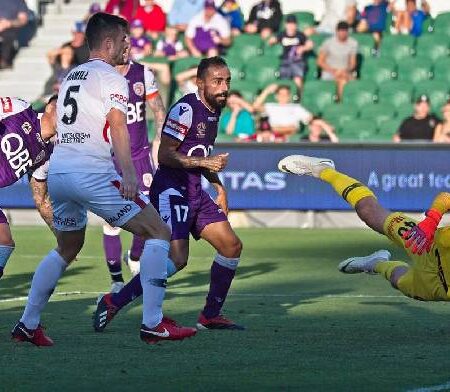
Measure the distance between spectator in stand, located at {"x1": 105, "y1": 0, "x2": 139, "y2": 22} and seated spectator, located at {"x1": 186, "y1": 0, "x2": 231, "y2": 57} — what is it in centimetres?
134

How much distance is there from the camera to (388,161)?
67.9ft

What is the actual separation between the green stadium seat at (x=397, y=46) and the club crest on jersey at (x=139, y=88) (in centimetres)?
1209

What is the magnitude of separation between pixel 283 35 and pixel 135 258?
11.6m

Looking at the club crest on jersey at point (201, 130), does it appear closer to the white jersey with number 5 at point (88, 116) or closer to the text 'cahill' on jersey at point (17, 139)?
the text 'cahill' on jersey at point (17, 139)

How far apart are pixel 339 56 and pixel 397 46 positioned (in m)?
1.18

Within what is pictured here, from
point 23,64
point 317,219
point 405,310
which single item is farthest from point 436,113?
point 405,310

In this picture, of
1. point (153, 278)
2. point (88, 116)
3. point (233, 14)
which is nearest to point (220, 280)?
point (153, 278)

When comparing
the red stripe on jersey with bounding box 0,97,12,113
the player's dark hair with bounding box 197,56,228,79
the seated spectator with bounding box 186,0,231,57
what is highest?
the player's dark hair with bounding box 197,56,228,79

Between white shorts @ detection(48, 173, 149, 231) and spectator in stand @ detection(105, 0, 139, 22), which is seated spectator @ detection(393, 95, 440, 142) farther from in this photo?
white shorts @ detection(48, 173, 149, 231)

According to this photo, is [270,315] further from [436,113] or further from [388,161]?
[436,113]

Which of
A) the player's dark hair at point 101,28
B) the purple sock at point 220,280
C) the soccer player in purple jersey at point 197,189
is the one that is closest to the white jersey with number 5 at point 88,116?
the player's dark hair at point 101,28

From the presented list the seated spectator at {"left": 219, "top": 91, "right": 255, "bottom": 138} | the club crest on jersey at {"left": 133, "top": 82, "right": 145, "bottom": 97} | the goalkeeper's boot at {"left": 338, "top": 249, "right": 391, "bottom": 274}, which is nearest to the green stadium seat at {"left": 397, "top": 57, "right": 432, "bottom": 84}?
the seated spectator at {"left": 219, "top": 91, "right": 255, "bottom": 138}

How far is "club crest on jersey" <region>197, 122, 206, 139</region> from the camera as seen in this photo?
35.9ft

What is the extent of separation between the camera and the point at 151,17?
26.5m
